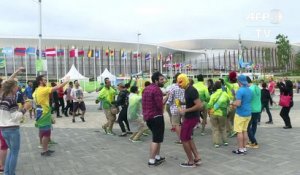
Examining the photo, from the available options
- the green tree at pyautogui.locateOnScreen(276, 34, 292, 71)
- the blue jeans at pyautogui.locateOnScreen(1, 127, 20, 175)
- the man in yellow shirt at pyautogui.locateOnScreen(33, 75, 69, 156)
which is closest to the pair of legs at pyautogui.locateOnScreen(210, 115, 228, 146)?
the man in yellow shirt at pyautogui.locateOnScreen(33, 75, 69, 156)

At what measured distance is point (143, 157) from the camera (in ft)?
23.6

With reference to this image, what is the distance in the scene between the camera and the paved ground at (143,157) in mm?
6117

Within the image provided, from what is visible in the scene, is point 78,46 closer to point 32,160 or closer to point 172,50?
point 172,50

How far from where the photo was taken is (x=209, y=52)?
125 m

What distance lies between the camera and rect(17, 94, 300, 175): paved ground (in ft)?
20.1

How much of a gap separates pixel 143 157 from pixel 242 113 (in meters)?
2.25

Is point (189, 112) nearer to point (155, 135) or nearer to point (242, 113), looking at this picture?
point (155, 135)

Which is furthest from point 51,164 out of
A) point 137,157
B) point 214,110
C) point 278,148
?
point 278,148

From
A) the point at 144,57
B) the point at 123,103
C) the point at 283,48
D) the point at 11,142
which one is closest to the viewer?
the point at 11,142

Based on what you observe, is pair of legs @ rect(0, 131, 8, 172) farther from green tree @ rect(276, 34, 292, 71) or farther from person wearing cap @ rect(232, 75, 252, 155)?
green tree @ rect(276, 34, 292, 71)

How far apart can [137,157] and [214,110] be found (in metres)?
2.18

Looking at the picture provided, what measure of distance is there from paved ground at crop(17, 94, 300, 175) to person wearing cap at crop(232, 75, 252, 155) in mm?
282

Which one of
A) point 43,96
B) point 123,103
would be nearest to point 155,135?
point 43,96

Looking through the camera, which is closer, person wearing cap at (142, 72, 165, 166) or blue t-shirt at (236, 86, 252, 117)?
person wearing cap at (142, 72, 165, 166)
